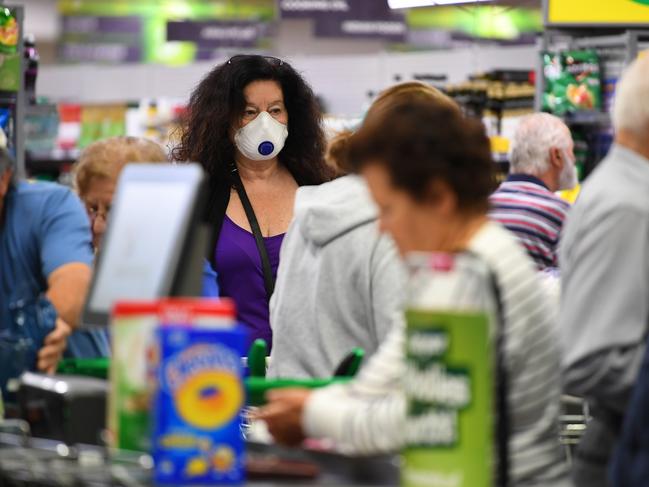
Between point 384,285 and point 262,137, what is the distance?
1367mm

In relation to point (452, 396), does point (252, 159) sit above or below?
below

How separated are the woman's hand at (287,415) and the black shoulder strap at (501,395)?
0.38 m

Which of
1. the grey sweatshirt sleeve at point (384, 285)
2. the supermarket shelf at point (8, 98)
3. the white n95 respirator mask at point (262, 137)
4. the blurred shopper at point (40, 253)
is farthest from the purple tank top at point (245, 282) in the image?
the supermarket shelf at point (8, 98)

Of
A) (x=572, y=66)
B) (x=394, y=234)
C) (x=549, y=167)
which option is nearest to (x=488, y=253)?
(x=394, y=234)

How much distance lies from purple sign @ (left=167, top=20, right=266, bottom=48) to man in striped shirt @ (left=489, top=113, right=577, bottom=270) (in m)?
14.3

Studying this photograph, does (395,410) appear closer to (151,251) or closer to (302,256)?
(151,251)

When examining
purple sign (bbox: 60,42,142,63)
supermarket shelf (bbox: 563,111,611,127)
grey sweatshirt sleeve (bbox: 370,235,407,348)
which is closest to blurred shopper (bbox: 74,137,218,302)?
grey sweatshirt sleeve (bbox: 370,235,407,348)

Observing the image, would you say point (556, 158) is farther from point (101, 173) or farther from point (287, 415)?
point (287, 415)

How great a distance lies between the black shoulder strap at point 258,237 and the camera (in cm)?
485

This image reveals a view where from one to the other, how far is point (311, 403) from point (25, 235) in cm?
112

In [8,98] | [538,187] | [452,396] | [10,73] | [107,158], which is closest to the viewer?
[452,396]

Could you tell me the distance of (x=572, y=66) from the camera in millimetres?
8312

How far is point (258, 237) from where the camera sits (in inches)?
193

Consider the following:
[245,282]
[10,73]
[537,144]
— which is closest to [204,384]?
[245,282]
